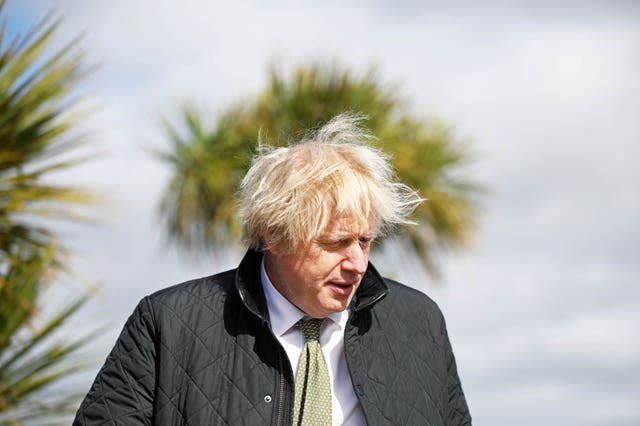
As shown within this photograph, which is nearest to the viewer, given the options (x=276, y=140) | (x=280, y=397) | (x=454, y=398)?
(x=280, y=397)

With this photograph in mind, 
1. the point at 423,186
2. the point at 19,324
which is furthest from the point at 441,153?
the point at 19,324

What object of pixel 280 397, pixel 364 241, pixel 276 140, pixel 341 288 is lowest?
pixel 280 397

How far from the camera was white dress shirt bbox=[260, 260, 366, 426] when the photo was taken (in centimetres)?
309

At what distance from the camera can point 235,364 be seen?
3068 millimetres

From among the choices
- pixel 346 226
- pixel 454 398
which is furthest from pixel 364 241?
pixel 454 398

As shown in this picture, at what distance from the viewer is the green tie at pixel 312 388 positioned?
3.02 m

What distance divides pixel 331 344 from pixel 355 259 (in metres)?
0.29

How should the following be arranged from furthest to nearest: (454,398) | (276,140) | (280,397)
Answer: (276,140), (454,398), (280,397)

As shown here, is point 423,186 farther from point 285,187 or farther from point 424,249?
point 285,187

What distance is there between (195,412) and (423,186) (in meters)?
8.03

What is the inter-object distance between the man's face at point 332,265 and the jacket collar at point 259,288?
0.13 meters

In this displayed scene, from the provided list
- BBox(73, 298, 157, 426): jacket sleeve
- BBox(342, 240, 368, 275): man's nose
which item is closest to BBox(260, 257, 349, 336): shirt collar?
BBox(342, 240, 368, 275): man's nose

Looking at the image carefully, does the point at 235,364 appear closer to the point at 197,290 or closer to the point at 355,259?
the point at 197,290

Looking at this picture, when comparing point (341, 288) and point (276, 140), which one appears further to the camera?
point (276, 140)
